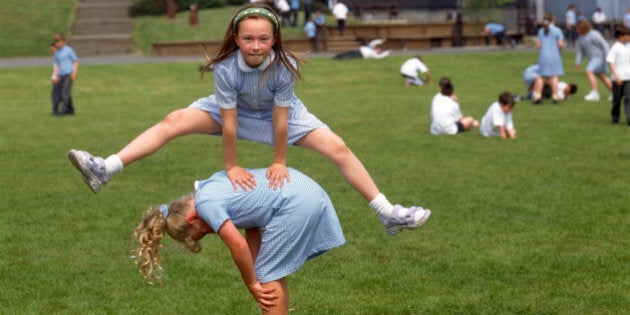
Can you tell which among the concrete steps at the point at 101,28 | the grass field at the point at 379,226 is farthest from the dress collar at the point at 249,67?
the concrete steps at the point at 101,28

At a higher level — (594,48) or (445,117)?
(594,48)

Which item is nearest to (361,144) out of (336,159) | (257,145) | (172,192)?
(257,145)

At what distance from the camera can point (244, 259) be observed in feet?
19.0

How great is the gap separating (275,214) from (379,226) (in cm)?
524

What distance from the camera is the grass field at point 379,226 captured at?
8328 mm

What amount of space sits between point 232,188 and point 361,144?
12.5m

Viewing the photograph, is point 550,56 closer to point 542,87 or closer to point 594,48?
point 542,87

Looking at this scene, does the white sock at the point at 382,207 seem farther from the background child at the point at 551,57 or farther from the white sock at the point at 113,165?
the background child at the point at 551,57

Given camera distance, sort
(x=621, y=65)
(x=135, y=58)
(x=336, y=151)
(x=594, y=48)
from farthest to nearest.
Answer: (x=135, y=58) < (x=594, y=48) < (x=621, y=65) < (x=336, y=151)

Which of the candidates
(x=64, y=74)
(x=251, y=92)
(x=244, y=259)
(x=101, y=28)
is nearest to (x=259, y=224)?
(x=244, y=259)

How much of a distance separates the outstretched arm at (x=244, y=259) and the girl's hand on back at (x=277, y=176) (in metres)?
0.36

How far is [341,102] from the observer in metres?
27.6

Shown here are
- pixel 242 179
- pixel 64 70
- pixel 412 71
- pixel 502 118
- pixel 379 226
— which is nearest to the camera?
pixel 242 179

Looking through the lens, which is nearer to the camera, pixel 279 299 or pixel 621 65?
pixel 279 299
